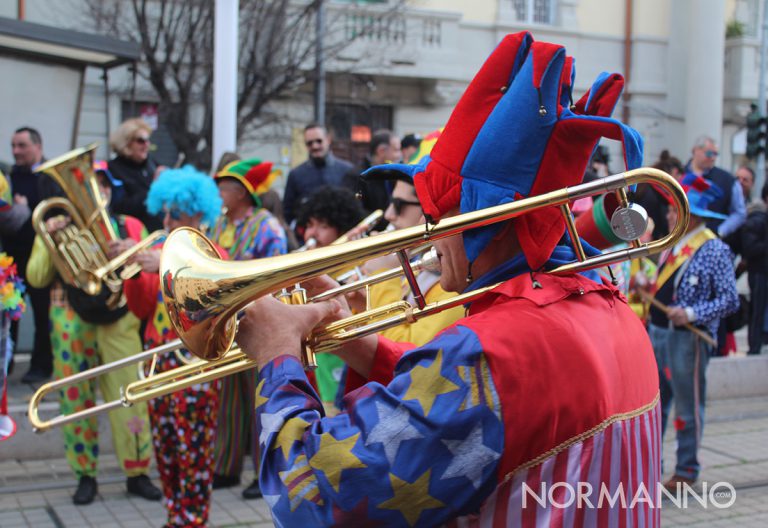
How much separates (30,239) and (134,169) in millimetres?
1136

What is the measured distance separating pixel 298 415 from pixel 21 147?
6315mm

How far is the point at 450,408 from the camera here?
1.61 metres

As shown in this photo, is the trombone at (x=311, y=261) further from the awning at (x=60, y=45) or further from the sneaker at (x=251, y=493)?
the awning at (x=60, y=45)

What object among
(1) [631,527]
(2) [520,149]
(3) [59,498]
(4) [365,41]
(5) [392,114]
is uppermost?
(4) [365,41]

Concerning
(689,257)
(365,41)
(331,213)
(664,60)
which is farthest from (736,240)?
(664,60)

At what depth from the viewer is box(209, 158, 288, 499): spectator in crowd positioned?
5.43 metres

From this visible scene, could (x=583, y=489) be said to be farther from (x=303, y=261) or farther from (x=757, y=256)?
(x=757, y=256)

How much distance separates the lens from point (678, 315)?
5.29 meters

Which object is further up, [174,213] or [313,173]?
[313,173]

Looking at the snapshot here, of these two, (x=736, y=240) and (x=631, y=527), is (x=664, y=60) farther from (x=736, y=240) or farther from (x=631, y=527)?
(x=631, y=527)

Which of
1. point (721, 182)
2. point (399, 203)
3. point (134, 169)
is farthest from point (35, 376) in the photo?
point (721, 182)

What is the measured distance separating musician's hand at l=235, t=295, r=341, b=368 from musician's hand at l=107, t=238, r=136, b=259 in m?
3.10

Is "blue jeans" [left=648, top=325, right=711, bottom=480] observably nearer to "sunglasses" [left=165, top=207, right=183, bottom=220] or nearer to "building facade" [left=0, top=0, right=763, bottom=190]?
"sunglasses" [left=165, top=207, right=183, bottom=220]

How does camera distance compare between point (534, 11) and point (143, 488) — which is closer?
point (143, 488)
